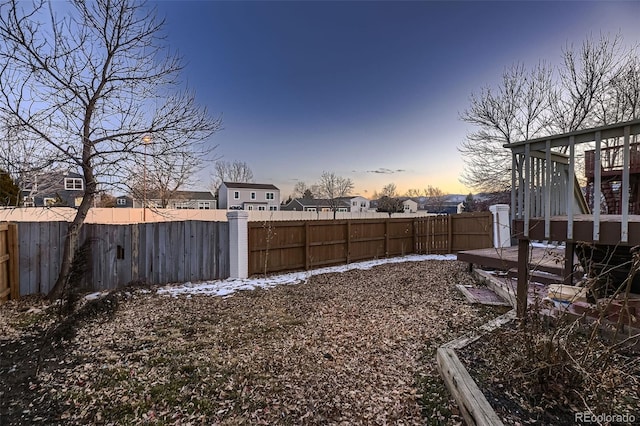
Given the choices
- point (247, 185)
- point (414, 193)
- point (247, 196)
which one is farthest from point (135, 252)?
point (414, 193)

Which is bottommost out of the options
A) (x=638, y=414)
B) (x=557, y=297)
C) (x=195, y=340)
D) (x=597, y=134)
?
(x=195, y=340)

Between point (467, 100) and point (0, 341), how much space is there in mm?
15482

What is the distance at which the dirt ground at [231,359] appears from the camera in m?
2.01

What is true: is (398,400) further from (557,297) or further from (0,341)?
(0,341)

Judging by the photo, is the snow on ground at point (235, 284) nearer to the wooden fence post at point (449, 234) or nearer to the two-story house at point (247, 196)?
the wooden fence post at point (449, 234)

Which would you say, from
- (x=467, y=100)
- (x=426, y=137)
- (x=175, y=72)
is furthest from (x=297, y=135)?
(x=467, y=100)

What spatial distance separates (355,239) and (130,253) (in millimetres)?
5470

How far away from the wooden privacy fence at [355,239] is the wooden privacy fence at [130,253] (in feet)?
2.96

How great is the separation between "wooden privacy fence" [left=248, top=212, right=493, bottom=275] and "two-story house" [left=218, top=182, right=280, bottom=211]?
2155cm

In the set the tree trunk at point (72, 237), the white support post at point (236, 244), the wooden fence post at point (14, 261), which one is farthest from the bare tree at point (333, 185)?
the wooden fence post at point (14, 261)

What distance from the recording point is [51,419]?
1949 mm

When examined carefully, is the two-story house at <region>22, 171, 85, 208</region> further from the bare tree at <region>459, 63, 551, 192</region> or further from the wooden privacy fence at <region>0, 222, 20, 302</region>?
the bare tree at <region>459, 63, 551, 192</region>

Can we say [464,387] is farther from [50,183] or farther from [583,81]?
[583,81]

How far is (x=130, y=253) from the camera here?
541 centimetres
